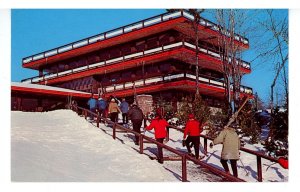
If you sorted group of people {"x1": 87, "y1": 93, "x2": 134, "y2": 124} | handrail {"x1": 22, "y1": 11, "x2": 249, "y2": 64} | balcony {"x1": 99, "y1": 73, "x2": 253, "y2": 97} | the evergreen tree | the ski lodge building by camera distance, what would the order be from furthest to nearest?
the ski lodge building
handrail {"x1": 22, "y1": 11, "x2": 249, "y2": 64}
balcony {"x1": 99, "y1": 73, "x2": 253, "y2": 97}
group of people {"x1": 87, "y1": 93, "x2": 134, "y2": 124}
the evergreen tree

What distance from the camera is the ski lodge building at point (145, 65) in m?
26.6

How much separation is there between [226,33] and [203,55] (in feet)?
21.9

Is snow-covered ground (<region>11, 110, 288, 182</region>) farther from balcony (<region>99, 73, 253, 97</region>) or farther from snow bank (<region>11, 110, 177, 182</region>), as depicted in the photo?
balcony (<region>99, 73, 253, 97</region>)

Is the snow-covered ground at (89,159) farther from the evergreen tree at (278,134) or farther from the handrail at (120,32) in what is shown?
the handrail at (120,32)

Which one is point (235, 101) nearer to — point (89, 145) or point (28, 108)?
point (89, 145)

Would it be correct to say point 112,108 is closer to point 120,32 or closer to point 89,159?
point 89,159

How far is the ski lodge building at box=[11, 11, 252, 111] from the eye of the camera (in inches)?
1047

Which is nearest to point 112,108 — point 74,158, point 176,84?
point 74,158

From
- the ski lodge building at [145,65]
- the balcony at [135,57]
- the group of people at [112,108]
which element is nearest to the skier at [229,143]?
the group of people at [112,108]

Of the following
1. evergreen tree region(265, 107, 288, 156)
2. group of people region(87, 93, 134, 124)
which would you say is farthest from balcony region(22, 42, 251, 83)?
evergreen tree region(265, 107, 288, 156)

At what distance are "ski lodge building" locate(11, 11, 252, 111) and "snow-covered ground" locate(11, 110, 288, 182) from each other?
10121 mm
